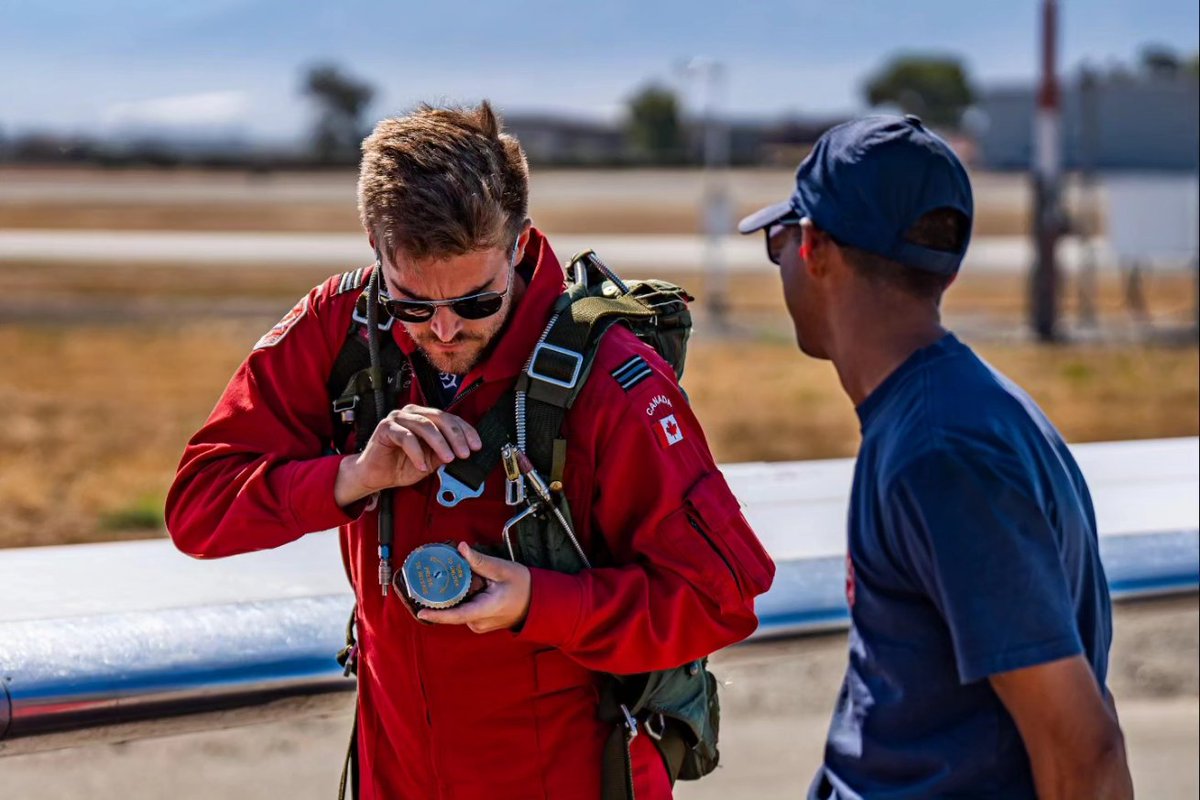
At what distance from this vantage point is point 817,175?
1867 millimetres

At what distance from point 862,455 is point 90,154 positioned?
205ft

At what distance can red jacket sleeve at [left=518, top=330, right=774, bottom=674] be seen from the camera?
194 cm

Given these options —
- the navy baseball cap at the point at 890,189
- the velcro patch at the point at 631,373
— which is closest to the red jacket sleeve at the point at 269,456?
the velcro patch at the point at 631,373

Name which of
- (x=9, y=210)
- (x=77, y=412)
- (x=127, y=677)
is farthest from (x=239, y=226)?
(x=127, y=677)

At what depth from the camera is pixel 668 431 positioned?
6.57 ft

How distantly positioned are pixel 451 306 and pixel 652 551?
0.42 m

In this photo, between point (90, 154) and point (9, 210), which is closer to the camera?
point (9, 210)

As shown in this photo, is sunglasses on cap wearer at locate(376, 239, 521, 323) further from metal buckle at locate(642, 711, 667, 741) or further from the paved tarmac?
the paved tarmac

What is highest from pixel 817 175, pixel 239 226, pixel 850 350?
pixel 817 175

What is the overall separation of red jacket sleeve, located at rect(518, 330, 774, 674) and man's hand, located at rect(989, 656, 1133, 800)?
44 centimetres

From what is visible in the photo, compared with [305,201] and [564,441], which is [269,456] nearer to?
[564,441]

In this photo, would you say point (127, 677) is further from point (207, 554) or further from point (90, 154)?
point (90, 154)

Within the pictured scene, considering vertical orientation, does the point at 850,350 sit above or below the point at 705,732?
above

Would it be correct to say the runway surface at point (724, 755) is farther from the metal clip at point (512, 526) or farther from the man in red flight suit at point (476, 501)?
the metal clip at point (512, 526)
